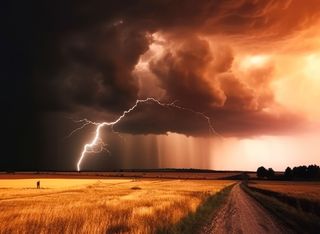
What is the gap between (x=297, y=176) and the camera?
7224 inches

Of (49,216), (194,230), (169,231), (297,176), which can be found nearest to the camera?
(169,231)

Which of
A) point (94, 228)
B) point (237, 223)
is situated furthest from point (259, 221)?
point (94, 228)

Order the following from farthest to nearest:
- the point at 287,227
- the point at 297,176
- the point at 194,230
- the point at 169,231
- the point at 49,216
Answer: the point at 297,176, the point at 49,216, the point at 287,227, the point at 194,230, the point at 169,231

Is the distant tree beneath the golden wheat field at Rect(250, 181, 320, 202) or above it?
above

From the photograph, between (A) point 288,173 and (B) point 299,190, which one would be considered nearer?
(B) point 299,190

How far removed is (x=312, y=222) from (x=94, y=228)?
39.1ft

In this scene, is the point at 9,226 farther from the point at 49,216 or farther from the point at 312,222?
the point at 312,222

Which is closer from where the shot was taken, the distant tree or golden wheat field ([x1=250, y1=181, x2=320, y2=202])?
golden wheat field ([x1=250, y1=181, x2=320, y2=202])

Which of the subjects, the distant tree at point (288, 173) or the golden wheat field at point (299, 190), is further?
the distant tree at point (288, 173)

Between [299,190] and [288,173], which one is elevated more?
→ [288,173]

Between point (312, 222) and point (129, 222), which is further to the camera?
point (312, 222)

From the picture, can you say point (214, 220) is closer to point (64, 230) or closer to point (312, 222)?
point (312, 222)

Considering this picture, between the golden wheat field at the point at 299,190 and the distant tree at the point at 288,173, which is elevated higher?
the distant tree at the point at 288,173

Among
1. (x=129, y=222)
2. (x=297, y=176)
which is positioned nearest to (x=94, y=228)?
(x=129, y=222)
